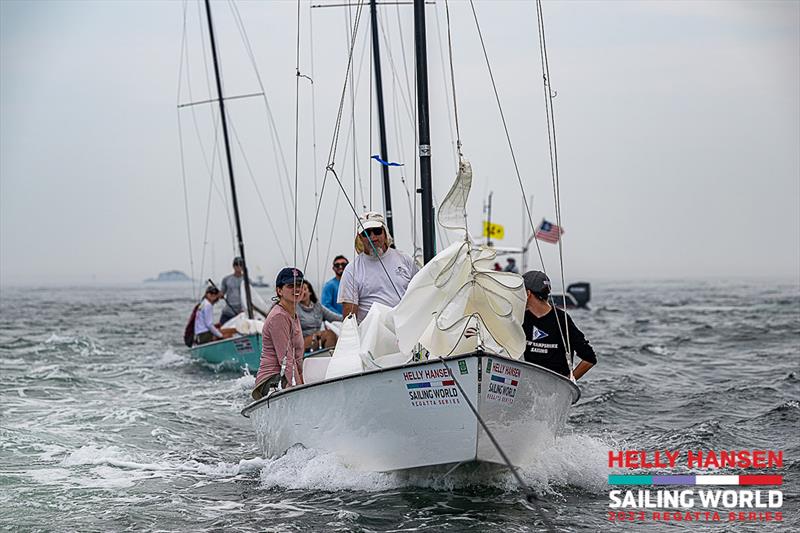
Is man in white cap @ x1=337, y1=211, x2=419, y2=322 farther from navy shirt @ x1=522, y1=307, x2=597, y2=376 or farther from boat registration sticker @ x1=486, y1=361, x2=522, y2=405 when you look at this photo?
boat registration sticker @ x1=486, y1=361, x2=522, y2=405

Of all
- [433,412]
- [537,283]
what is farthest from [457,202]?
[433,412]

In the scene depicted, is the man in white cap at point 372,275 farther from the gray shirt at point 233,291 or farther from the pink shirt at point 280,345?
the gray shirt at point 233,291

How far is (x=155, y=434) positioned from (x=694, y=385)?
919 centimetres

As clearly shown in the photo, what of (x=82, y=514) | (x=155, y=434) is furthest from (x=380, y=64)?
(x=82, y=514)

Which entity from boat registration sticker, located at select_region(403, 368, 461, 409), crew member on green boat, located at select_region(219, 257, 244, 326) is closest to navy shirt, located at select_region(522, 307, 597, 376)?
boat registration sticker, located at select_region(403, 368, 461, 409)

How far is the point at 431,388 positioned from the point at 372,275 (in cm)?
244

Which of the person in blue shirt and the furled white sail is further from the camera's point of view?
the person in blue shirt

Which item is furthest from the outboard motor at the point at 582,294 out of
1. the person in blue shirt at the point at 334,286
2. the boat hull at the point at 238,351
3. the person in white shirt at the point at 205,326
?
the person in blue shirt at the point at 334,286

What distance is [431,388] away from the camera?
755cm

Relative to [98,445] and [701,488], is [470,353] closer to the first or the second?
[701,488]

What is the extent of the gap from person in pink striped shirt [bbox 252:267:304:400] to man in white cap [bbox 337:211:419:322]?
64cm

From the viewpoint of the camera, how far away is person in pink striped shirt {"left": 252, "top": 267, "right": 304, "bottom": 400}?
28.8ft

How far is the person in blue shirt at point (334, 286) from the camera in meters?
15.7

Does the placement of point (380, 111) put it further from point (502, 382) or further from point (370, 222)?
point (502, 382)
